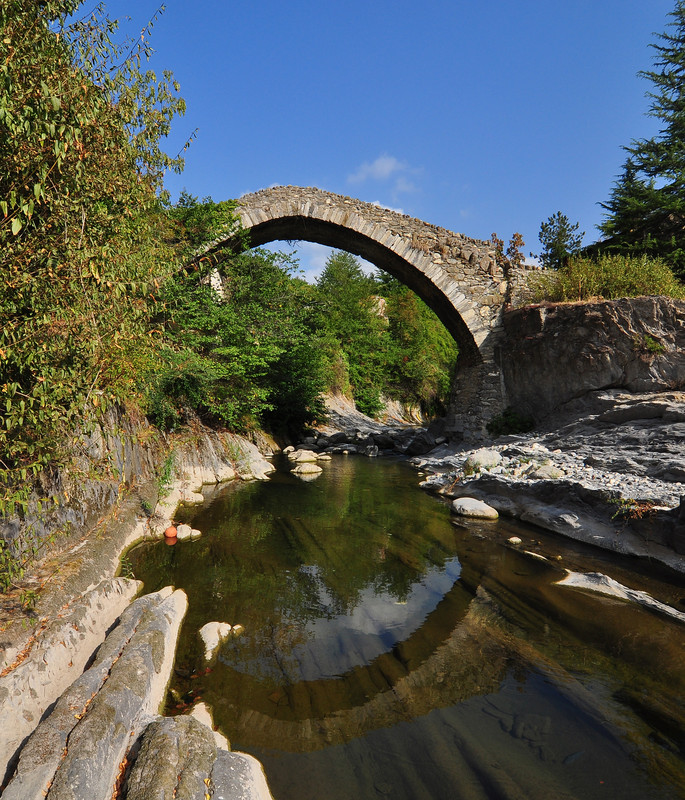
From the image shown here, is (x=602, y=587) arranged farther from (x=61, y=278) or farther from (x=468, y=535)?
(x=61, y=278)

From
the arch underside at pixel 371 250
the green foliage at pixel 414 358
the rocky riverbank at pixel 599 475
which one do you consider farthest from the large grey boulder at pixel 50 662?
the green foliage at pixel 414 358

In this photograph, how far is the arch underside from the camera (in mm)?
11672

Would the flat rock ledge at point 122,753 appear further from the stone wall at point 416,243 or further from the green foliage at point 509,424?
the stone wall at point 416,243

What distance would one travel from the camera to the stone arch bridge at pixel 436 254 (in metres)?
11.3

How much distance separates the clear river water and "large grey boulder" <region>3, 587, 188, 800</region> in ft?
0.91

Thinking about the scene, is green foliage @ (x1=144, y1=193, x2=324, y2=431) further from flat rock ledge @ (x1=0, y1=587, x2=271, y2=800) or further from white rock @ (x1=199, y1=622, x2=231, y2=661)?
flat rock ledge @ (x1=0, y1=587, x2=271, y2=800)

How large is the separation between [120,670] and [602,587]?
398 cm

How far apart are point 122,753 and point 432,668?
1.92 meters

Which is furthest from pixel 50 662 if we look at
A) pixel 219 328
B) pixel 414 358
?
pixel 414 358

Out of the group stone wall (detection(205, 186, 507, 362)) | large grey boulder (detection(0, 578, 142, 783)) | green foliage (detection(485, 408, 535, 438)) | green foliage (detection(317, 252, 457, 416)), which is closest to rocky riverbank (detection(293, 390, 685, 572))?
green foliage (detection(485, 408, 535, 438))

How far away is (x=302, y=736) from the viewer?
7.52ft

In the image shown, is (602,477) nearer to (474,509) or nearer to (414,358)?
(474,509)

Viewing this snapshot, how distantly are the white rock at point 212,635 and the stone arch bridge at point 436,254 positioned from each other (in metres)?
9.16

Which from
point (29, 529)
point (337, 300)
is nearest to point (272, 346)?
point (29, 529)
